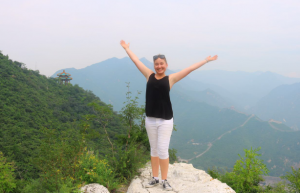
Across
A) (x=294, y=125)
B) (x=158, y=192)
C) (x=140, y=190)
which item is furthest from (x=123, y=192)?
(x=294, y=125)

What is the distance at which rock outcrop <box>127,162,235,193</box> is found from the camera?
3.10 meters

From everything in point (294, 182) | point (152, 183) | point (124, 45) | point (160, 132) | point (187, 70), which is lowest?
point (294, 182)

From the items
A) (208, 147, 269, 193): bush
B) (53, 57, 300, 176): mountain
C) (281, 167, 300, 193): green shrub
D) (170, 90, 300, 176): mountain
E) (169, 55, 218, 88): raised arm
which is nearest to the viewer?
(169, 55, 218, 88): raised arm

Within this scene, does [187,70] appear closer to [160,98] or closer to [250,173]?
[160,98]

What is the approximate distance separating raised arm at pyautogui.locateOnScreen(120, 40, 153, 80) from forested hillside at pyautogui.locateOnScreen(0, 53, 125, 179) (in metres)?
9.85

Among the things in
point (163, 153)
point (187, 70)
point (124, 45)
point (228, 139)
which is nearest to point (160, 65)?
point (187, 70)

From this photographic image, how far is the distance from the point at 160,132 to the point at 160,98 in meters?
0.51

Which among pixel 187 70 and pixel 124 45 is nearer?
pixel 187 70

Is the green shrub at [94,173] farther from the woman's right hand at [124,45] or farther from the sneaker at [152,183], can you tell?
the woman's right hand at [124,45]

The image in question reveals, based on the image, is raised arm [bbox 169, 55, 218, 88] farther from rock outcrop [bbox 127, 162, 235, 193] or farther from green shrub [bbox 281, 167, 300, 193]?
green shrub [bbox 281, 167, 300, 193]

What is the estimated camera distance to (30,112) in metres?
26.3

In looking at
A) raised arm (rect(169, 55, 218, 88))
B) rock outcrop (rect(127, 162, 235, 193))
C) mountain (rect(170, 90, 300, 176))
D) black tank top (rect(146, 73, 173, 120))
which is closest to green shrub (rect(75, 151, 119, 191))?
rock outcrop (rect(127, 162, 235, 193))

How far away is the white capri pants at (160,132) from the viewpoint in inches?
114

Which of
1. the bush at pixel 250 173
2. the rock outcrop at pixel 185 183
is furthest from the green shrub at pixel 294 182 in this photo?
the rock outcrop at pixel 185 183
